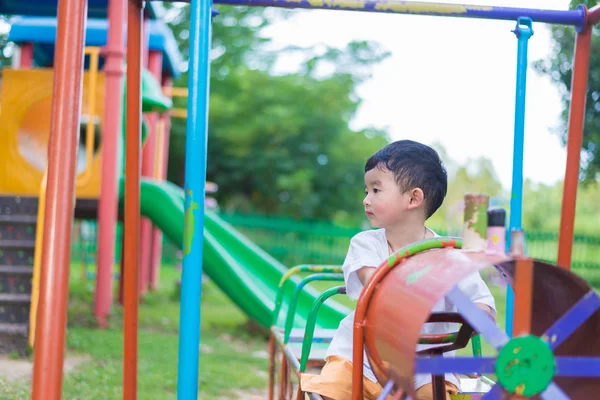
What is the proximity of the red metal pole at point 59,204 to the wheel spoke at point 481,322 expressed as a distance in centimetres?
89

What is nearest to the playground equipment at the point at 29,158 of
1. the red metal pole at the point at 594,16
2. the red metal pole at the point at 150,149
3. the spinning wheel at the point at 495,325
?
the red metal pole at the point at 150,149

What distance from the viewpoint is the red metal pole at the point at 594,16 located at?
2.24 metres

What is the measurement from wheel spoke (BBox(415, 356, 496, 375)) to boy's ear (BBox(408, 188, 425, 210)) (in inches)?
29.8

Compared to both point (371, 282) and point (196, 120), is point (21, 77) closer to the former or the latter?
point (196, 120)

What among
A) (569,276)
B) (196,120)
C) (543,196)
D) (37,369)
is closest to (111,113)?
(196,120)

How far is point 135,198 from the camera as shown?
7.42 feet

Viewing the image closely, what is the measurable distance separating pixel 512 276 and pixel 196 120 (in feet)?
3.03

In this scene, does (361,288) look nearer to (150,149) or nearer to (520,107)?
(520,107)

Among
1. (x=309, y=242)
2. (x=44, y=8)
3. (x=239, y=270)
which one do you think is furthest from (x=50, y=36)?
(x=309, y=242)

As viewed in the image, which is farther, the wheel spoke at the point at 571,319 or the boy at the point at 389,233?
the boy at the point at 389,233

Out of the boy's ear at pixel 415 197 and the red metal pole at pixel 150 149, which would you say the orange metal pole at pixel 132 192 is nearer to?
the boy's ear at pixel 415 197

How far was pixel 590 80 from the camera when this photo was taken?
941cm

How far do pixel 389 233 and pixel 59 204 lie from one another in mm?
941

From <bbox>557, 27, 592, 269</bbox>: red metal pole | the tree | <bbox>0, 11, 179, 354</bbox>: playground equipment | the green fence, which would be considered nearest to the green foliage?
the green fence
